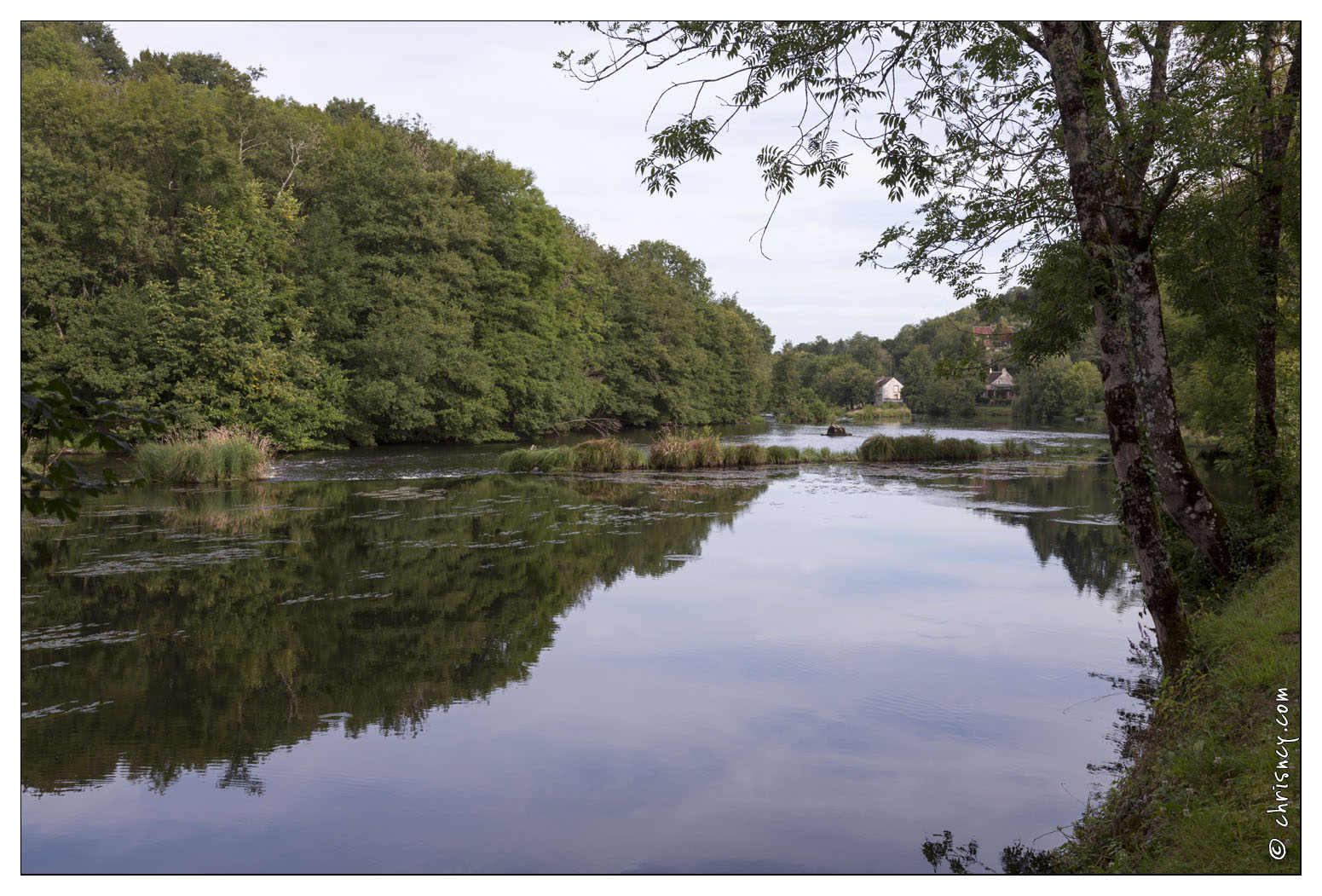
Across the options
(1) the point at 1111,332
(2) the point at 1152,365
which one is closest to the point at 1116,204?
(1) the point at 1111,332

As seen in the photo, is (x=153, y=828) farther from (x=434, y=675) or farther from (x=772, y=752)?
(x=772, y=752)

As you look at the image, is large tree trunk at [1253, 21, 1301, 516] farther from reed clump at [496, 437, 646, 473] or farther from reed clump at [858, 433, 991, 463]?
reed clump at [858, 433, 991, 463]

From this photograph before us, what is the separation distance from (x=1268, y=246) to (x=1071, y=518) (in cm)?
852

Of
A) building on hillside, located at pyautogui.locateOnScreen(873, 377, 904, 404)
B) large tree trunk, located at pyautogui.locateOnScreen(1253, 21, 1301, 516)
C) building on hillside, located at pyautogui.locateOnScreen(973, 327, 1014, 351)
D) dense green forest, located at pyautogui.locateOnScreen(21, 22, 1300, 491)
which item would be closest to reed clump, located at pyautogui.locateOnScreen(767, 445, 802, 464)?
dense green forest, located at pyautogui.locateOnScreen(21, 22, 1300, 491)

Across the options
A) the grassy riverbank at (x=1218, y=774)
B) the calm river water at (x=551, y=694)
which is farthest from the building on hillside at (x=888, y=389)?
the grassy riverbank at (x=1218, y=774)

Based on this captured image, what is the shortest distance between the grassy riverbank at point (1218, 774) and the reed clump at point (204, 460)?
18.3m

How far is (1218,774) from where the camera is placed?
3.94 m

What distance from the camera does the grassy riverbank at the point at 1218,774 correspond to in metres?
3.46

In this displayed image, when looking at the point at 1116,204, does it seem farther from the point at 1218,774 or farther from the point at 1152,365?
the point at 1218,774

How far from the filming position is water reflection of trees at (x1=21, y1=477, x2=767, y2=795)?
18.7 ft

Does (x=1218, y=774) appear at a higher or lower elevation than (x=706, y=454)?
lower

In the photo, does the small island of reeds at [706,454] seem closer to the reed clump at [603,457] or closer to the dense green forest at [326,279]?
the reed clump at [603,457]

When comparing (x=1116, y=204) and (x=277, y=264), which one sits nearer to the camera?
(x=1116, y=204)

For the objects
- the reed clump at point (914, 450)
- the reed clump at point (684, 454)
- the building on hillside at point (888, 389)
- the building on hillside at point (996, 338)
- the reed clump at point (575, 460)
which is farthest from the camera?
the building on hillside at point (888, 389)
